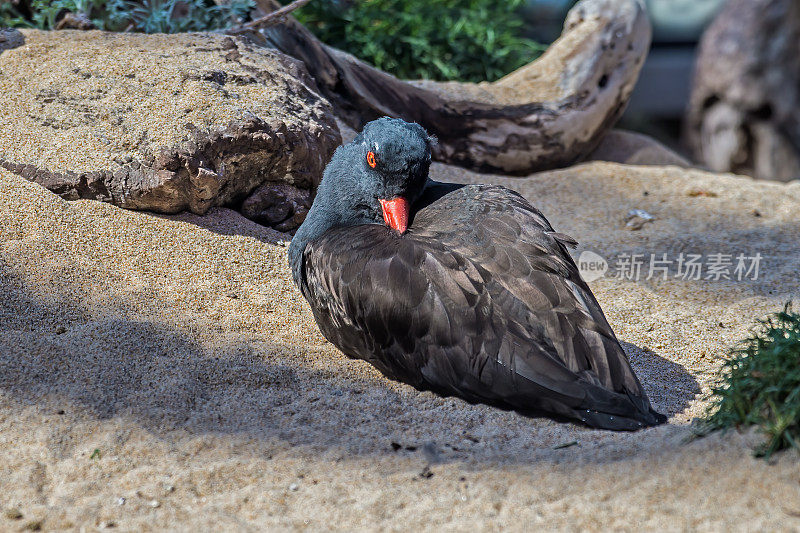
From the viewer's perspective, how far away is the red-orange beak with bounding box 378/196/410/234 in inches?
132

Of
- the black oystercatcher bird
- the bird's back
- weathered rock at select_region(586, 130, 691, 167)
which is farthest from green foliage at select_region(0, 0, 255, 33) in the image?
weathered rock at select_region(586, 130, 691, 167)

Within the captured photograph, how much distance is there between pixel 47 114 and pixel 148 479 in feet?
8.68

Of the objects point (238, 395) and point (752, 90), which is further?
point (752, 90)

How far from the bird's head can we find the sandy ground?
622 mm

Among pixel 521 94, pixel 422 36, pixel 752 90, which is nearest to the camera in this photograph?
pixel 521 94

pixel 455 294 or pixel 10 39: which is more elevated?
pixel 455 294

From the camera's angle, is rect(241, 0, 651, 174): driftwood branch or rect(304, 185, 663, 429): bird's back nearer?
rect(304, 185, 663, 429): bird's back

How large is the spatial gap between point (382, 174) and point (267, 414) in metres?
1.19

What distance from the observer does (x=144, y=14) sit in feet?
18.4

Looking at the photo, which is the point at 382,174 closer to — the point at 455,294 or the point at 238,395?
the point at 455,294

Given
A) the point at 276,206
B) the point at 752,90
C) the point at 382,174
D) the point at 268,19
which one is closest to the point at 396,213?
the point at 382,174

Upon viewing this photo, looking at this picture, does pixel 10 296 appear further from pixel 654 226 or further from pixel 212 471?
pixel 654 226

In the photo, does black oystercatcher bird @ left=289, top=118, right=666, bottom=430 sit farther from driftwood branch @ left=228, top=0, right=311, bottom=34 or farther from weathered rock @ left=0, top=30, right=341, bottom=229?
driftwood branch @ left=228, top=0, right=311, bottom=34

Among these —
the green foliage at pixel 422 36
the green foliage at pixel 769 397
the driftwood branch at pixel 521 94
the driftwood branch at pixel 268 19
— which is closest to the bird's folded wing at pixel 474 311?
the green foliage at pixel 769 397
